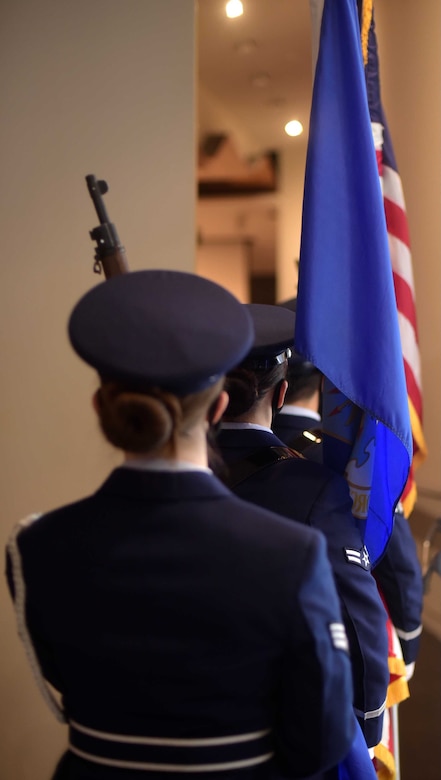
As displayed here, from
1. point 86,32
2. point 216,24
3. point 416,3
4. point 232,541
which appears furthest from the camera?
point 416,3

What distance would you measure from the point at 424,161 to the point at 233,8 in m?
0.71

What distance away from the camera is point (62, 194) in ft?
5.76

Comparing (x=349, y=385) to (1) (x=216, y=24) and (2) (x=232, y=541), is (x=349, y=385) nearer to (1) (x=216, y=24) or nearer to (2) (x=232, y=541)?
(2) (x=232, y=541)

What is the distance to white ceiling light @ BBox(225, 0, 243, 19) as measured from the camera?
6.57 ft

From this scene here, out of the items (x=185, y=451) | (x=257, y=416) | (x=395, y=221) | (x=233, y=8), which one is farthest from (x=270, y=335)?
(x=233, y=8)

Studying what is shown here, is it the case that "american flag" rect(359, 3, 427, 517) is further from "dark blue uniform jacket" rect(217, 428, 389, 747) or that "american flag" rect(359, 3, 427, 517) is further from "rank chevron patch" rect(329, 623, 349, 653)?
"rank chevron patch" rect(329, 623, 349, 653)

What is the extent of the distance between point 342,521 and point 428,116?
1.57 meters

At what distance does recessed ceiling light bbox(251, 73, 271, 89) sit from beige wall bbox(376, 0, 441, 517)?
0.40 meters

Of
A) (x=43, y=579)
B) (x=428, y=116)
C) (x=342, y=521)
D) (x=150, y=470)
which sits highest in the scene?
(x=428, y=116)

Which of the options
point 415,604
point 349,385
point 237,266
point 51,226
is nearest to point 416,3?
point 237,266

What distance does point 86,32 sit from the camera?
1.74 metres

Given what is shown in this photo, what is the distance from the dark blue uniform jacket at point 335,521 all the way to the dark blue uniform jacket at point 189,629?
320 mm

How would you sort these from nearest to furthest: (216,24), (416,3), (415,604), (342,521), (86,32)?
(342,521)
(415,604)
(86,32)
(216,24)
(416,3)

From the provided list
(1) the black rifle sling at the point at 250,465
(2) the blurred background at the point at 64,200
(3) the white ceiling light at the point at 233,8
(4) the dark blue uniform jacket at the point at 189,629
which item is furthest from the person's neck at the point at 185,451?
(3) the white ceiling light at the point at 233,8
